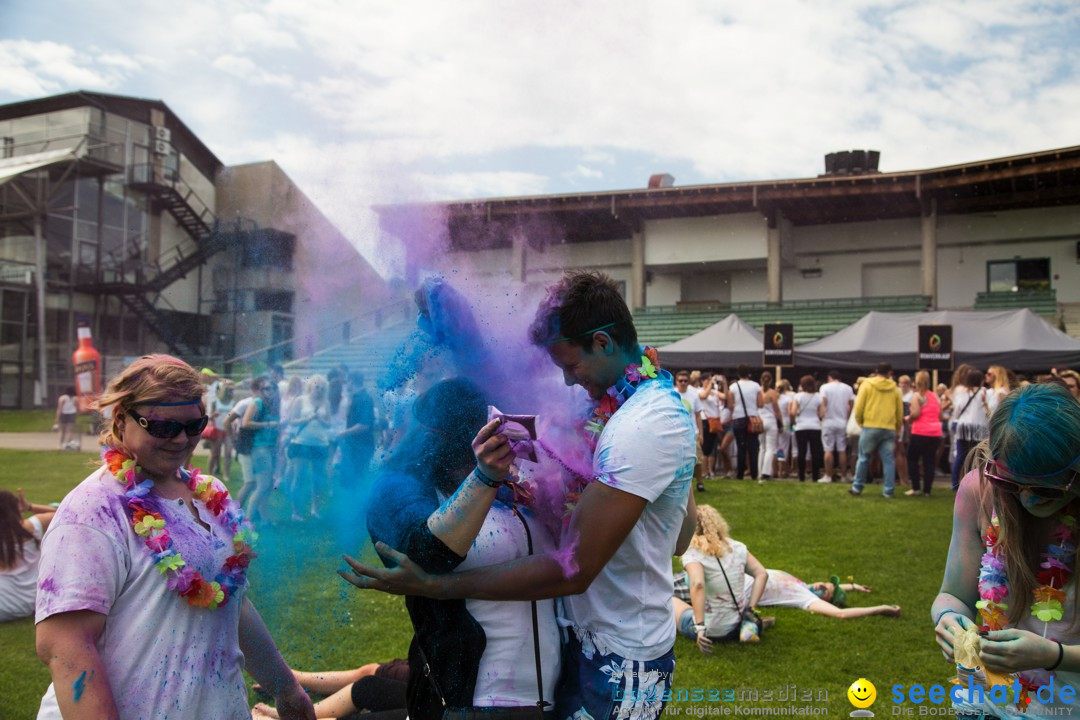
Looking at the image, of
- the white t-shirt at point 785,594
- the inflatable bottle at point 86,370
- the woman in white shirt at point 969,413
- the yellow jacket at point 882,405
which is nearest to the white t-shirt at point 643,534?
the white t-shirt at point 785,594

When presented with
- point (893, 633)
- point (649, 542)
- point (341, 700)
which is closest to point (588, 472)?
point (649, 542)

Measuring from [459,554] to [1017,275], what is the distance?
29.7 metres

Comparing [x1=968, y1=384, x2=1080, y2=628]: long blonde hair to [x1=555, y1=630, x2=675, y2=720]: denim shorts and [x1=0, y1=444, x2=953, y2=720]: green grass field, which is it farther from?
[x1=0, y1=444, x2=953, y2=720]: green grass field

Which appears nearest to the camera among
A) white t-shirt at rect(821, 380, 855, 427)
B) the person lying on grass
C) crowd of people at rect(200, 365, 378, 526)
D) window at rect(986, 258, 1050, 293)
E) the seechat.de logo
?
crowd of people at rect(200, 365, 378, 526)

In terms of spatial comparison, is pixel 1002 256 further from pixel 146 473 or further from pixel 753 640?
pixel 146 473

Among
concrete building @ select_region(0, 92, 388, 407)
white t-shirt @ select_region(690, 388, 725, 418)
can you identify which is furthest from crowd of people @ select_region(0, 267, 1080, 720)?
concrete building @ select_region(0, 92, 388, 407)

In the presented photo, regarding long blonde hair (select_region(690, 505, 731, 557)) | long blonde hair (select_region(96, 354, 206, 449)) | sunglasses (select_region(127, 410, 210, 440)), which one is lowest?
long blonde hair (select_region(690, 505, 731, 557))

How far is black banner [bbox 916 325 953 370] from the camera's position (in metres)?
13.9

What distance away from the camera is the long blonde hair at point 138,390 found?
6.59ft

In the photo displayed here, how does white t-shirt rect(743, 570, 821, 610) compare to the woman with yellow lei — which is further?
white t-shirt rect(743, 570, 821, 610)

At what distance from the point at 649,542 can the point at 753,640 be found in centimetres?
365

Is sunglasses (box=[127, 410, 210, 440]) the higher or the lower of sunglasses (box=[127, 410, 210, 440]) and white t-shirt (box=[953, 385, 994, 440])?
the higher

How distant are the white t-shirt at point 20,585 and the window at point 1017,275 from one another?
28371 millimetres

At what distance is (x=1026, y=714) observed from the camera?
208 centimetres
